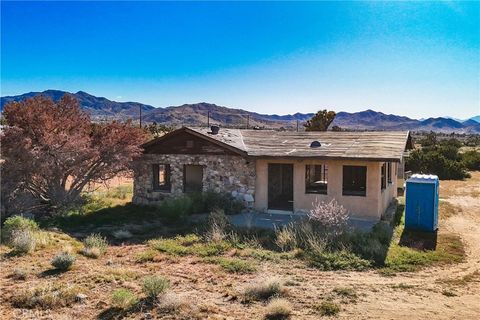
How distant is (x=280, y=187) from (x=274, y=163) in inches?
146

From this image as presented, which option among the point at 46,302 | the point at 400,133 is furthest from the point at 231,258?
the point at 400,133

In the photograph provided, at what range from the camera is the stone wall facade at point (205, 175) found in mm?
16766

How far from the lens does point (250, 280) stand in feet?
30.3

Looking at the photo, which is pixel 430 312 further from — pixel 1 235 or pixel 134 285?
pixel 1 235

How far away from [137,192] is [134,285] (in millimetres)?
10259

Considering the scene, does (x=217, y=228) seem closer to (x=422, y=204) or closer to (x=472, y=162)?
(x=422, y=204)

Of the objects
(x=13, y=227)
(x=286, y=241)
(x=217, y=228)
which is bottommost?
(x=286, y=241)

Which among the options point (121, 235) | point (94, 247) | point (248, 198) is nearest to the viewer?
point (94, 247)

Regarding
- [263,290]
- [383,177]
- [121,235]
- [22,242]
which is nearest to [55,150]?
[121,235]

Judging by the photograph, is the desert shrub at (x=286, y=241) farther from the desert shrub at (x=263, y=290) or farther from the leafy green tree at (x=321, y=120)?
the leafy green tree at (x=321, y=120)

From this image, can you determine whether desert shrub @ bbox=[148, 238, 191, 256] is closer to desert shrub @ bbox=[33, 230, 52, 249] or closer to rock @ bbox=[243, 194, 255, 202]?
desert shrub @ bbox=[33, 230, 52, 249]

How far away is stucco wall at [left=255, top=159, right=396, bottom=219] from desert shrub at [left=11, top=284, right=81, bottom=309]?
9268 mm

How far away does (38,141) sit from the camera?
48.0 ft

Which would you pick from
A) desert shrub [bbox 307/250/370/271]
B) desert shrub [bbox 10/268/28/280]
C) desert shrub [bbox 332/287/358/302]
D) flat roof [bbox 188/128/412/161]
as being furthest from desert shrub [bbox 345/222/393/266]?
desert shrub [bbox 10/268/28/280]
